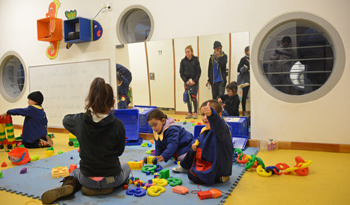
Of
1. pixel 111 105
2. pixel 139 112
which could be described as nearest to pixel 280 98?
pixel 139 112

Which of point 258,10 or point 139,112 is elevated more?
point 258,10

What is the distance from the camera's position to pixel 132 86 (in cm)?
459

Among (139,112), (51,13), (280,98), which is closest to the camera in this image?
(280,98)

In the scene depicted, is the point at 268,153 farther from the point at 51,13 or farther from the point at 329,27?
the point at 51,13

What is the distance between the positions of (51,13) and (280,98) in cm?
465

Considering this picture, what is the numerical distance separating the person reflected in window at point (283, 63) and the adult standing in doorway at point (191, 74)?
3.59ft

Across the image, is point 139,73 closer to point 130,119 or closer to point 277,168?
point 130,119

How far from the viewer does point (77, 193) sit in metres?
2.22

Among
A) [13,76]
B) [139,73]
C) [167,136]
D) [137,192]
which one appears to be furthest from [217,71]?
[13,76]

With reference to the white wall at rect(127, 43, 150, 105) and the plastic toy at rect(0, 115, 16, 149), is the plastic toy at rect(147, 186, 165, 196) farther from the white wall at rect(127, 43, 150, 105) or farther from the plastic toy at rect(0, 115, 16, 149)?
the plastic toy at rect(0, 115, 16, 149)

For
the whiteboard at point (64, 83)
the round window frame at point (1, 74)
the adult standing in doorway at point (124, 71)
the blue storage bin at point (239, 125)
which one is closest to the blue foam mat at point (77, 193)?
the blue storage bin at point (239, 125)

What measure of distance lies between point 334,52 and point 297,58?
44 centimetres

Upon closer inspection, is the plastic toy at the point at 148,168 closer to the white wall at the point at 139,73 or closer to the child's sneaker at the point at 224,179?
the child's sneaker at the point at 224,179

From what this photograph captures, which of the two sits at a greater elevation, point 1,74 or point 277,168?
point 1,74
